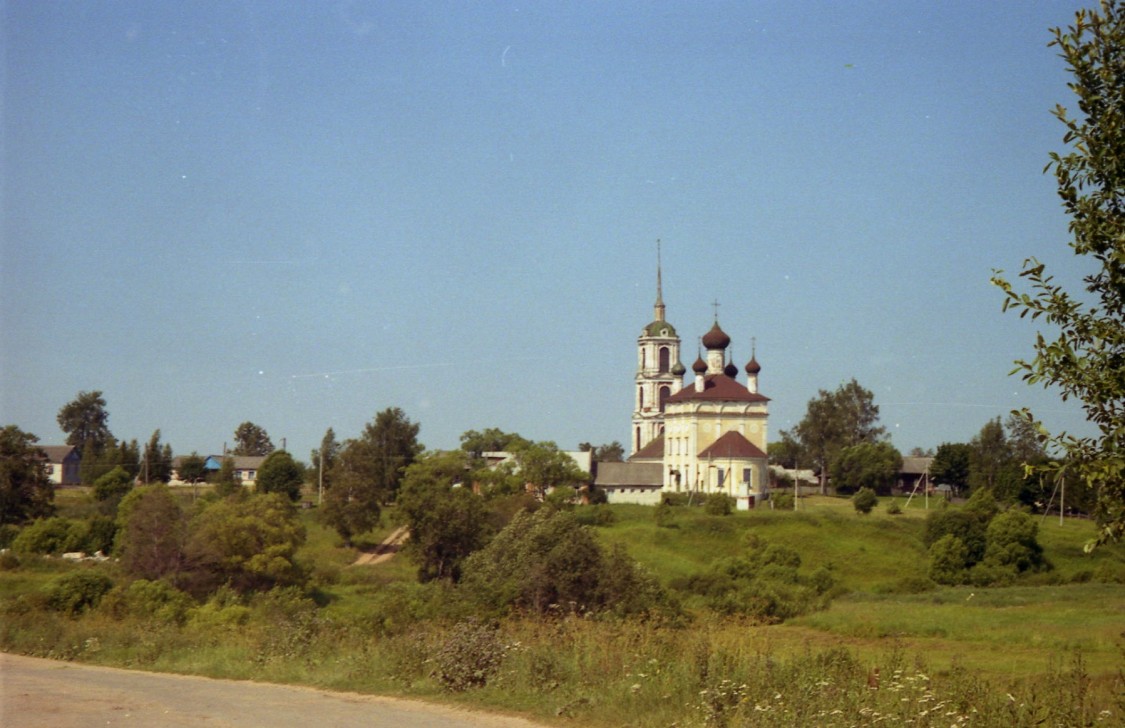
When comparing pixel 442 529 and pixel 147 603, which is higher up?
pixel 442 529

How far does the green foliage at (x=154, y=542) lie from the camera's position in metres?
37.7

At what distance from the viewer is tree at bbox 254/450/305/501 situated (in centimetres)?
6906

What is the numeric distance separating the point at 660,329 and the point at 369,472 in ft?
172

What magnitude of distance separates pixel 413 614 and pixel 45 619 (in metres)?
5.31

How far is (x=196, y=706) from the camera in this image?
416 inches

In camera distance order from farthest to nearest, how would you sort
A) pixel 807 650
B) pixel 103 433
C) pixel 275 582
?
pixel 103 433, pixel 275 582, pixel 807 650

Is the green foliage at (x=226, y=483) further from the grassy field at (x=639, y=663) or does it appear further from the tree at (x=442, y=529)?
the grassy field at (x=639, y=663)

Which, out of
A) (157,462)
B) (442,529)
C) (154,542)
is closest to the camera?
(154,542)

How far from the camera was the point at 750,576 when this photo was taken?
44.6m

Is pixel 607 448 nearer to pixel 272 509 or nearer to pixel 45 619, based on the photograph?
pixel 272 509

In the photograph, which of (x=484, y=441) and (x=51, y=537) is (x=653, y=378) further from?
(x=51, y=537)

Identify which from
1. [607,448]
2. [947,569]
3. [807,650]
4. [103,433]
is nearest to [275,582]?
[947,569]

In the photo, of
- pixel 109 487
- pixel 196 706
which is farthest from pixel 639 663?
pixel 109 487

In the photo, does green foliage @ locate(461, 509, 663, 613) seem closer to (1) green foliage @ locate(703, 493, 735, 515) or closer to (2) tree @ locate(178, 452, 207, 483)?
(1) green foliage @ locate(703, 493, 735, 515)
